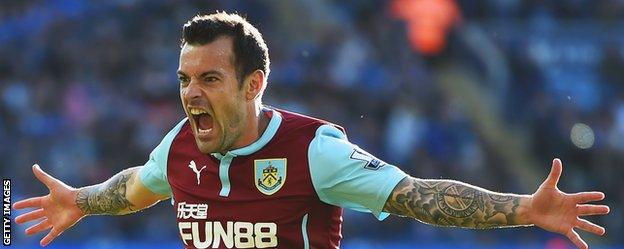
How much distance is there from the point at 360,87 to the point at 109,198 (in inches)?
359

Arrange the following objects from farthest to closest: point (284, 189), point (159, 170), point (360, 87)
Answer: point (360, 87) → point (159, 170) → point (284, 189)

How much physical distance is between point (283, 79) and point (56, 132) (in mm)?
2706

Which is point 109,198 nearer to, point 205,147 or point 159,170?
point 159,170

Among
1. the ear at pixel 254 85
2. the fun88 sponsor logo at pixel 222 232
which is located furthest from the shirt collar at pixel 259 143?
the fun88 sponsor logo at pixel 222 232

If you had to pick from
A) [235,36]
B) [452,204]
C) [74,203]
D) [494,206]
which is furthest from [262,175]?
[74,203]

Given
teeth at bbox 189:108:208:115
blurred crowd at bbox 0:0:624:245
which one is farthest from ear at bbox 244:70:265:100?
blurred crowd at bbox 0:0:624:245

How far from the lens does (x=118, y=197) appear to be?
6.48m

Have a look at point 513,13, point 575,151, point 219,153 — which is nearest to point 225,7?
point 513,13

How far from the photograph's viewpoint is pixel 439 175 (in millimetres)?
14094

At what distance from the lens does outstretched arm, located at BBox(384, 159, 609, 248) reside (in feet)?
17.0

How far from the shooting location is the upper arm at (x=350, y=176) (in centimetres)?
551

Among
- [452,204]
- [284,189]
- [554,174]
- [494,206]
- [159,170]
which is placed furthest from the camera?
[159,170]

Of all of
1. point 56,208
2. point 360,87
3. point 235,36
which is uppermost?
point 360,87

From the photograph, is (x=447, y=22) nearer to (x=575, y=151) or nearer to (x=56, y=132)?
(x=575, y=151)
